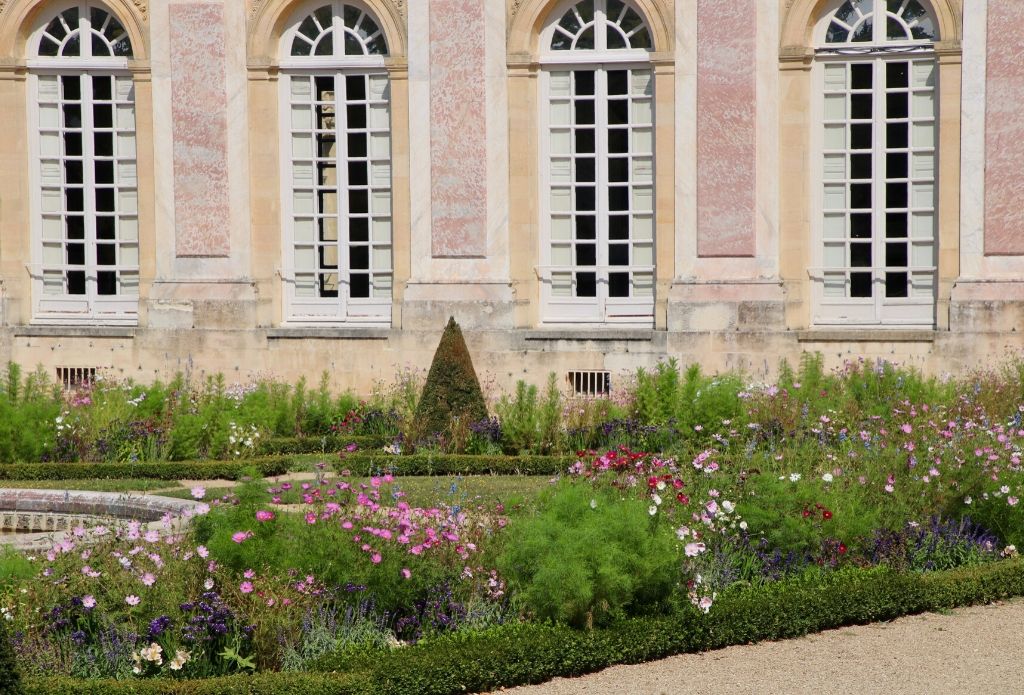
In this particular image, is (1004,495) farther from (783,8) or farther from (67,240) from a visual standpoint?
(67,240)

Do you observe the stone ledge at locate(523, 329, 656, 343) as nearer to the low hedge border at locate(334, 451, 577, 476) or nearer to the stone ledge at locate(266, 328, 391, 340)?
the stone ledge at locate(266, 328, 391, 340)

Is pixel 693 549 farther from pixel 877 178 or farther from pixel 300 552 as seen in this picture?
pixel 877 178

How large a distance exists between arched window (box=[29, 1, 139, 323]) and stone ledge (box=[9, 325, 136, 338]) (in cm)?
50

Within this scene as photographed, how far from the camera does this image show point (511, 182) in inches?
680

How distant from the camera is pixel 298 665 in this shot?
7355 millimetres

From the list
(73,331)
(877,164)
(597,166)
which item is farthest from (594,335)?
(73,331)

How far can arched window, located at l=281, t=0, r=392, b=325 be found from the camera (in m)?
17.8

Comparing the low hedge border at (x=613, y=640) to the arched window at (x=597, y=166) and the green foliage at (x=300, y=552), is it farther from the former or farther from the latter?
the arched window at (x=597, y=166)

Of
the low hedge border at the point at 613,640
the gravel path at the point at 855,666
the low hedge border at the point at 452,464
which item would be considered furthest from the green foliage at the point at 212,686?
the low hedge border at the point at 452,464

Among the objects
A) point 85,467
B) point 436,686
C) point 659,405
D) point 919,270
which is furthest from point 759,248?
point 436,686

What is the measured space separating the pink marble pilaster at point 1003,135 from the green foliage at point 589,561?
919 centimetres

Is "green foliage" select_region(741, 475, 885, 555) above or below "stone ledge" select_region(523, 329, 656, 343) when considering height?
below

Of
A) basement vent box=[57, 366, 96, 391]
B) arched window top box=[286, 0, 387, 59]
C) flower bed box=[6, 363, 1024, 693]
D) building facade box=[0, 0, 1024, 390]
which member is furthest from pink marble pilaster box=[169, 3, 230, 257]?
flower bed box=[6, 363, 1024, 693]

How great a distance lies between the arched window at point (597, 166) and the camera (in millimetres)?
17312
